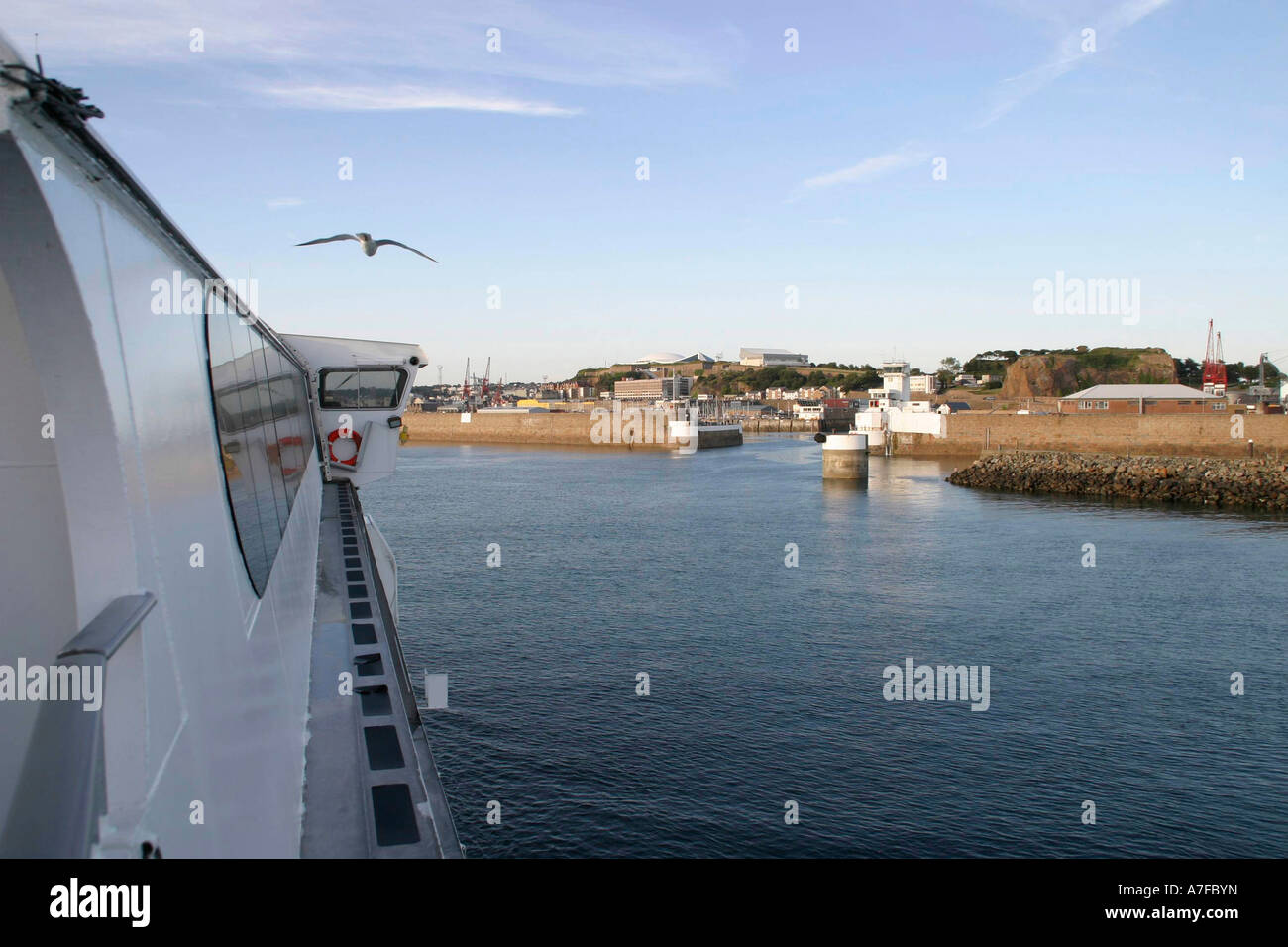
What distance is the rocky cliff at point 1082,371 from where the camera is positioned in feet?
343

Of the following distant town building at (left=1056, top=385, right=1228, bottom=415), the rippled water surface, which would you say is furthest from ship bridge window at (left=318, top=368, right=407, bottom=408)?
distant town building at (left=1056, top=385, right=1228, bottom=415)

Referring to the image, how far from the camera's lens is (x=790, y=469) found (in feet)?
185

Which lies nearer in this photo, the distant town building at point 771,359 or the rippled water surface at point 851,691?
the rippled water surface at point 851,691

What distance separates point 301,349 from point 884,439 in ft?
186

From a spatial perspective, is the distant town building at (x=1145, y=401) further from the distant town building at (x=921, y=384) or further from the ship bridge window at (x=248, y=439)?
the ship bridge window at (x=248, y=439)

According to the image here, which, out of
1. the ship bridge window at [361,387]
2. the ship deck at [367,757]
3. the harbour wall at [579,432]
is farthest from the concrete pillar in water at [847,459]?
the ship deck at [367,757]

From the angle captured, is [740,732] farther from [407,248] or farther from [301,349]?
[301,349]

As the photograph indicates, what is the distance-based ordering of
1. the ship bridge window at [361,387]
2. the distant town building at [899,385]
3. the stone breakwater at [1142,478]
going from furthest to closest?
the distant town building at [899,385] → the stone breakwater at [1142,478] → the ship bridge window at [361,387]

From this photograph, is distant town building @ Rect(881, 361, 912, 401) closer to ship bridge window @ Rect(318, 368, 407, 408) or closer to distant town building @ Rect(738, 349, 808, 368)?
ship bridge window @ Rect(318, 368, 407, 408)

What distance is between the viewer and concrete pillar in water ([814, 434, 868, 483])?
148ft

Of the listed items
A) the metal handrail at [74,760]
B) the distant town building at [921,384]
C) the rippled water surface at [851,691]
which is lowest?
the rippled water surface at [851,691]

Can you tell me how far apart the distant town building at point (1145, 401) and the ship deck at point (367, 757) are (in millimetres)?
69114

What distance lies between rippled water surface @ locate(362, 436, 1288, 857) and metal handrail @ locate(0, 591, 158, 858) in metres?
8.06
